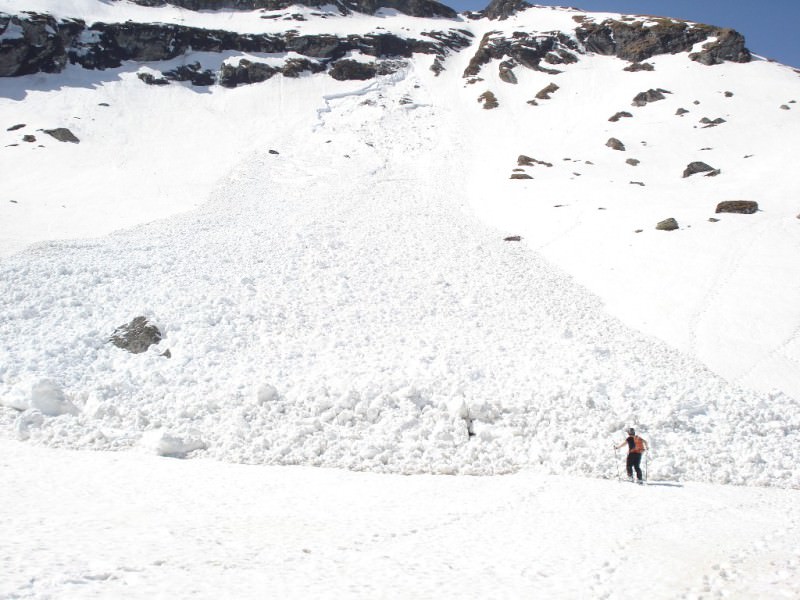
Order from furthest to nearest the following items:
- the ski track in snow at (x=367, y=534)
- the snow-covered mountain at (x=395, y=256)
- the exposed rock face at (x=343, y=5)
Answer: the exposed rock face at (x=343, y=5) < the snow-covered mountain at (x=395, y=256) < the ski track in snow at (x=367, y=534)

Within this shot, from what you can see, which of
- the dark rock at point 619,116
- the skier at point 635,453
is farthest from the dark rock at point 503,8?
the skier at point 635,453

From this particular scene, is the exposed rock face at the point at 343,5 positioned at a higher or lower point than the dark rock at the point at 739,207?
higher

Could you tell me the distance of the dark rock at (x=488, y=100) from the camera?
65250mm

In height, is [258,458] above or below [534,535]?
below

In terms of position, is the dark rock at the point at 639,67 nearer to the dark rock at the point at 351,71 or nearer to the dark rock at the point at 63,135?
the dark rock at the point at 351,71

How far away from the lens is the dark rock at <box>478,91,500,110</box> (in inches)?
2569

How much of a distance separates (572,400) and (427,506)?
23.0ft

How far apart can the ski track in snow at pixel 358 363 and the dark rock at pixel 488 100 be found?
3931 cm

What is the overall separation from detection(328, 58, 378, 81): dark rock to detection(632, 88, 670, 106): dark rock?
34769 millimetres

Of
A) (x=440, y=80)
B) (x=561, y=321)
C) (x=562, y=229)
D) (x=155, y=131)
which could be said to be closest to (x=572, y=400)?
(x=561, y=321)

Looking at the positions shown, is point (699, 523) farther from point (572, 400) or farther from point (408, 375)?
point (408, 375)

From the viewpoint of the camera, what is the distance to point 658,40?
254 feet

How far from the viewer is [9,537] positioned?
7.77 metres

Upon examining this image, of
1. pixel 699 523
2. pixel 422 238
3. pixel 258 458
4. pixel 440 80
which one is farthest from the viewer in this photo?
pixel 440 80
